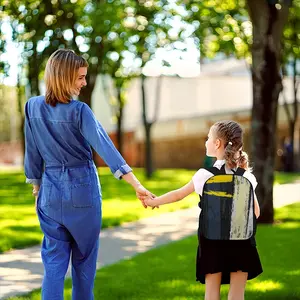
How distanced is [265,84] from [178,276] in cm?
516

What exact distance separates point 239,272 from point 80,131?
131 centimetres

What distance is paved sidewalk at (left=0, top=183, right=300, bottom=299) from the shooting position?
6.66 metres

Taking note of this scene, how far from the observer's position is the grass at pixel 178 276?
19.5 feet

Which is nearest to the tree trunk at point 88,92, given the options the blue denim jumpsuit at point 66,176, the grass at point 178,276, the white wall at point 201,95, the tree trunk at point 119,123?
the tree trunk at point 119,123

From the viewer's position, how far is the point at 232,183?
4207 millimetres

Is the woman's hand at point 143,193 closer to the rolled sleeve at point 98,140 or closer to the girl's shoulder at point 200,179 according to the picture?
the rolled sleeve at point 98,140

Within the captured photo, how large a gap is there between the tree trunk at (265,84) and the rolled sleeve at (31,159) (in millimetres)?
7230

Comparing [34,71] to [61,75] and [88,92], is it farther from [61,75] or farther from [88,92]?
[61,75]

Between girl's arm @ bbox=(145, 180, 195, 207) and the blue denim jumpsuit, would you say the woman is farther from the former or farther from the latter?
girl's arm @ bbox=(145, 180, 195, 207)

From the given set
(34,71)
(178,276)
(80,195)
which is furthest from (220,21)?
(80,195)

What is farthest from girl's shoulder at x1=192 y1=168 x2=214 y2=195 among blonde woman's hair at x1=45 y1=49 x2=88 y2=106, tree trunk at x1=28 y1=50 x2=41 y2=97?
tree trunk at x1=28 y1=50 x2=41 y2=97

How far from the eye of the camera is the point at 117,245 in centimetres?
920

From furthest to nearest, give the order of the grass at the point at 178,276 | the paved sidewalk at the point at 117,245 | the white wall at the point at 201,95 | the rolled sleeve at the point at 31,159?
the white wall at the point at 201,95 < the paved sidewalk at the point at 117,245 < the grass at the point at 178,276 < the rolled sleeve at the point at 31,159

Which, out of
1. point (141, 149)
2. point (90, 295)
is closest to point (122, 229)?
point (90, 295)
